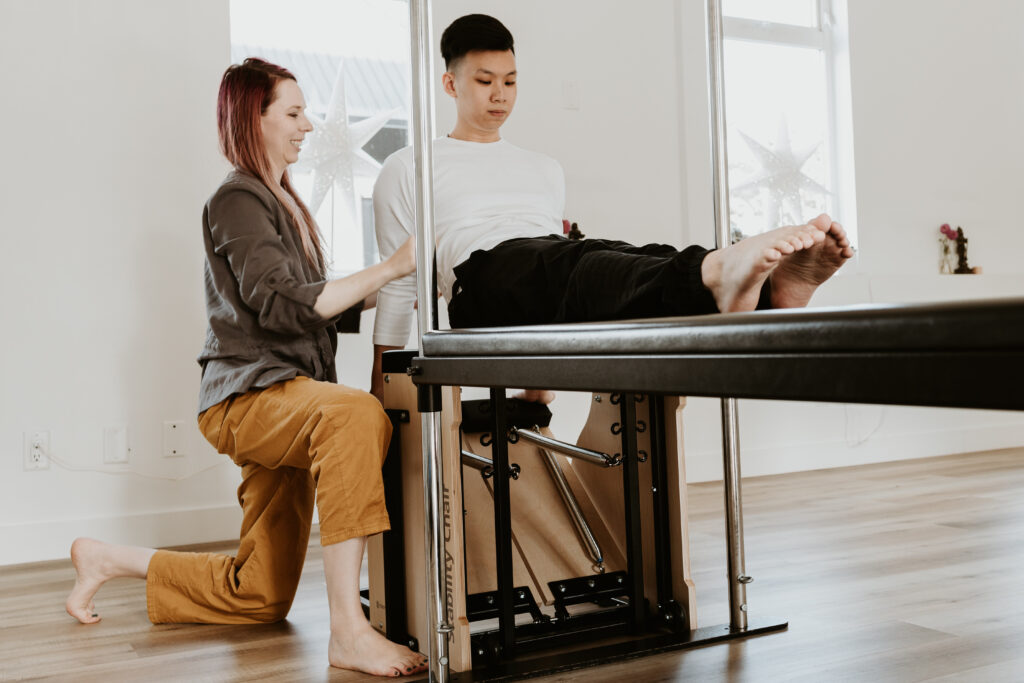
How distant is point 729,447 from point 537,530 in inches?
16.2

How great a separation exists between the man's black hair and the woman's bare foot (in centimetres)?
122

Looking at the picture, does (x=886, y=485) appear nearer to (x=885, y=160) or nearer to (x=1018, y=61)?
(x=885, y=160)

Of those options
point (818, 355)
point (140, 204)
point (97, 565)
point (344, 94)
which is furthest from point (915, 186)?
point (818, 355)

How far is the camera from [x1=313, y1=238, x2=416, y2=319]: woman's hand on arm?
5.38 feet

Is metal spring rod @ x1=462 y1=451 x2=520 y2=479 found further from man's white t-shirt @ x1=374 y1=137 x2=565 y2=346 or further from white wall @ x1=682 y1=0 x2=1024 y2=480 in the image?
white wall @ x1=682 y1=0 x2=1024 y2=480

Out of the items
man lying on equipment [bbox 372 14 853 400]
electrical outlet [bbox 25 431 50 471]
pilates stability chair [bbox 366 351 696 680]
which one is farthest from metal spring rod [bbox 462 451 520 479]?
electrical outlet [bbox 25 431 50 471]

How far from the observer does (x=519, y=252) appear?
4.98 feet

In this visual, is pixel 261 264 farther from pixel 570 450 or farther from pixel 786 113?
pixel 786 113

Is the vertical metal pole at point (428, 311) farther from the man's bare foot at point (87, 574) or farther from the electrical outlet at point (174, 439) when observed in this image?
the electrical outlet at point (174, 439)

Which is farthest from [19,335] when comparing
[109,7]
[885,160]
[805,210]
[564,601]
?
[885,160]

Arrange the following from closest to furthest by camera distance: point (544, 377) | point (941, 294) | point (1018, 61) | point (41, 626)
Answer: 1. point (544, 377)
2. point (41, 626)
3. point (941, 294)
4. point (1018, 61)

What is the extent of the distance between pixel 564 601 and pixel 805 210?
3.03m

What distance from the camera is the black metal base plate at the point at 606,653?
5.09ft

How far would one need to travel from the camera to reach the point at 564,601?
1.81 meters
